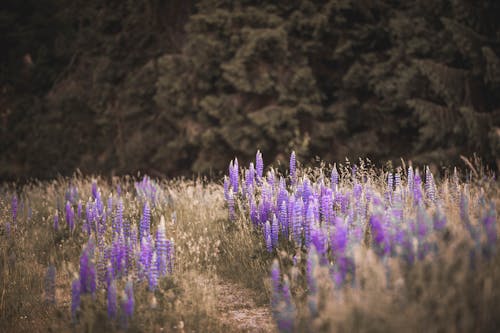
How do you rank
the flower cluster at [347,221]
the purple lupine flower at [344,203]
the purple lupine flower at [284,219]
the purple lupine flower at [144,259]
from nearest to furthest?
1. the flower cluster at [347,221]
2. the purple lupine flower at [144,259]
3. the purple lupine flower at [284,219]
4. the purple lupine flower at [344,203]

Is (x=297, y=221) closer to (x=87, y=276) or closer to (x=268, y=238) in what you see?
(x=268, y=238)

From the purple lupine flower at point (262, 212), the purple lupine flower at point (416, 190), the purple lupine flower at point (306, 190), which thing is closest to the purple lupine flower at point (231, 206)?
→ the purple lupine flower at point (262, 212)

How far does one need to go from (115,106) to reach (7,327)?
15.2m

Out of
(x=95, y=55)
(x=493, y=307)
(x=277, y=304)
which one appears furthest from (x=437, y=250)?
(x=95, y=55)

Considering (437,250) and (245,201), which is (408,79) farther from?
(437,250)

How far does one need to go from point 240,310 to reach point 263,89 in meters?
10.00

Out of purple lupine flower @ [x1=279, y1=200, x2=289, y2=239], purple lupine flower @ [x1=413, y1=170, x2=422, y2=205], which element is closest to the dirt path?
purple lupine flower @ [x1=279, y1=200, x2=289, y2=239]

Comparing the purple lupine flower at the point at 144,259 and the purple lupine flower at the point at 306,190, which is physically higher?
the purple lupine flower at the point at 306,190

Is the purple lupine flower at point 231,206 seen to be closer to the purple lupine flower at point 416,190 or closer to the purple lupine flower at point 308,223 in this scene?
the purple lupine flower at point 308,223

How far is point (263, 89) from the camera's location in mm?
13383

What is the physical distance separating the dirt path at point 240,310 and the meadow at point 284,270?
0.02m

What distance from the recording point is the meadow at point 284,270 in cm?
272

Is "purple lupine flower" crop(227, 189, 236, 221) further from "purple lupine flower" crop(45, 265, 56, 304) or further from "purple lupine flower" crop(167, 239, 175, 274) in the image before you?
"purple lupine flower" crop(45, 265, 56, 304)

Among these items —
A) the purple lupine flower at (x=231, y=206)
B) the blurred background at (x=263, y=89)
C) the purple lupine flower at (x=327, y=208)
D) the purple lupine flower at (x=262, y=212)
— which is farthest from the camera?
the blurred background at (x=263, y=89)
